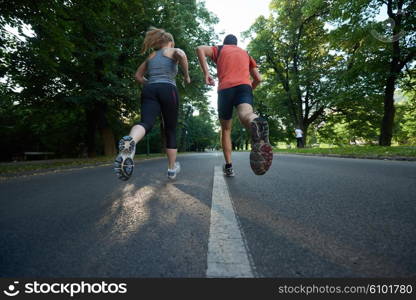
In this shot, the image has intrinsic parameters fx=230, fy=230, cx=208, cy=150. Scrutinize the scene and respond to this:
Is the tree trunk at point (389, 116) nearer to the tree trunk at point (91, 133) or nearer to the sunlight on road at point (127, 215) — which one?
the sunlight on road at point (127, 215)

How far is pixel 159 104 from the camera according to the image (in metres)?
3.46

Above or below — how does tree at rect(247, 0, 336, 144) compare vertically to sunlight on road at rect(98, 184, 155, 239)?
above

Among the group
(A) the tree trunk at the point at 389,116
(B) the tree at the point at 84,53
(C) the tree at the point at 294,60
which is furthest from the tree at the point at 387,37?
(B) the tree at the point at 84,53

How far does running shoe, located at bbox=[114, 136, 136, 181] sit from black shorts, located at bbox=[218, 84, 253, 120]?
1.53 metres

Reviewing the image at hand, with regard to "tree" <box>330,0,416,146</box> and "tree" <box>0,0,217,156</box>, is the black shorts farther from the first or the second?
"tree" <box>330,0,416,146</box>

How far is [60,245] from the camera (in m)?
1.28

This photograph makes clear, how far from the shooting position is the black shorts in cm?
330

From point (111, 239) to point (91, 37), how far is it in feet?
45.2

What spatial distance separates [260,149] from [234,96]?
3.73 ft

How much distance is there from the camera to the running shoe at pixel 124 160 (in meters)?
2.51

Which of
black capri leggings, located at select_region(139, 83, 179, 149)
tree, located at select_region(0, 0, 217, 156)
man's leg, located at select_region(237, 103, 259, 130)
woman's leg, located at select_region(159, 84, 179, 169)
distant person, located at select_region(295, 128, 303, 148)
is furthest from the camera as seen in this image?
distant person, located at select_region(295, 128, 303, 148)

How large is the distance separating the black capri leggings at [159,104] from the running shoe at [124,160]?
527 millimetres

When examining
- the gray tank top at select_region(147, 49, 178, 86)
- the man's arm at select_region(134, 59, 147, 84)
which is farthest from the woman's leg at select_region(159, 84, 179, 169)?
the man's arm at select_region(134, 59, 147, 84)

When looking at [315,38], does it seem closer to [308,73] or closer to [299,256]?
[308,73]
